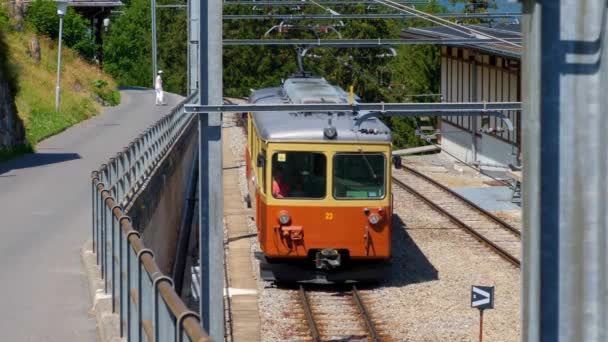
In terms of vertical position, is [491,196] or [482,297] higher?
[482,297]

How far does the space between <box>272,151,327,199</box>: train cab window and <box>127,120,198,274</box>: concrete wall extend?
188cm

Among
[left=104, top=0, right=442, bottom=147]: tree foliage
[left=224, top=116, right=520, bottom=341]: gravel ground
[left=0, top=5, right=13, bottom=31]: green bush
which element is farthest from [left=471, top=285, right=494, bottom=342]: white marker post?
[left=104, top=0, right=442, bottom=147]: tree foliage

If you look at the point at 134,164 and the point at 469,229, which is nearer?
the point at 134,164

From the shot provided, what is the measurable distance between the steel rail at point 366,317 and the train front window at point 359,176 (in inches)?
56.4

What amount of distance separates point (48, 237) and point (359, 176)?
4844 mm

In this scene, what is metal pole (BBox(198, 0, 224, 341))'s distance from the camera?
11008 millimetres

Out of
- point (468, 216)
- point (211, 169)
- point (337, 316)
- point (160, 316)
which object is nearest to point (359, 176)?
point (337, 316)

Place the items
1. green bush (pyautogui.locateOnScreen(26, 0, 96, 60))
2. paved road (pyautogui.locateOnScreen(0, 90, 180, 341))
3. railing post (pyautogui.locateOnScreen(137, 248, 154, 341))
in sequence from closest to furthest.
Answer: railing post (pyautogui.locateOnScreen(137, 248, 154, 341)) → paved road (pyautogui.locateOnScreen(0, 90, 180, 341)) → green bush (pyautogui.locateOnScreen(26, 0, 96, 60))

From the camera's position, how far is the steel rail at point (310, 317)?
14.8m

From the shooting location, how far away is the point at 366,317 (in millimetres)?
15789

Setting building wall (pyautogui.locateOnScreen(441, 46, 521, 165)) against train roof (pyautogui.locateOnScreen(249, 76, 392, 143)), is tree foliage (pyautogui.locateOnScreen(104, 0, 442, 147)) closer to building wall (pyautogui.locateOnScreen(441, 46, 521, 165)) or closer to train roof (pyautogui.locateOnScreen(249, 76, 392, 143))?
building wall (pyautogui.locateOnScreen(441, 46, 521, 165))

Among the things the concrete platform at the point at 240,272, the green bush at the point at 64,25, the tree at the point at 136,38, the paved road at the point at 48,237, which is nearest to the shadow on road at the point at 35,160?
the paved road at the point at 48,237

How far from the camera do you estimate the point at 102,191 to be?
11.7m

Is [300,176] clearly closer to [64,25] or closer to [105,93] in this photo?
[105,93]
